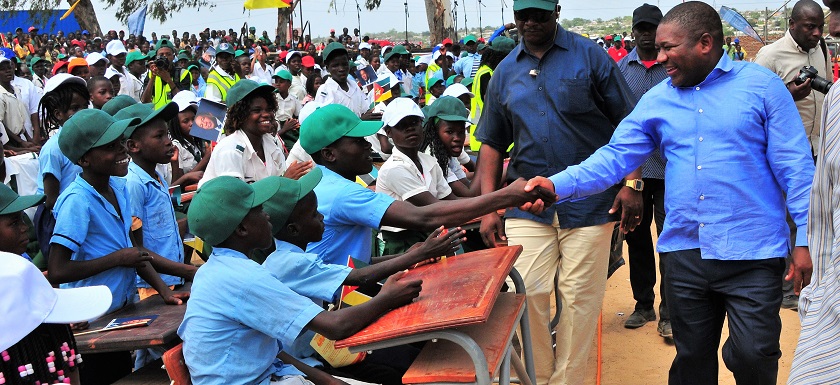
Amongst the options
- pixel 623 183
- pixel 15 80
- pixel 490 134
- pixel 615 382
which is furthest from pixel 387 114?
pixel 15 80

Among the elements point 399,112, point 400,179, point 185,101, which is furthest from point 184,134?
point 400,179

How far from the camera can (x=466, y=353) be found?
333 cm

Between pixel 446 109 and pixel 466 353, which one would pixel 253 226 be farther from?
pixel 446 109

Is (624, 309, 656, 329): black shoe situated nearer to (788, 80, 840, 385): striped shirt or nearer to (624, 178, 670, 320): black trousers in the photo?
(624, 178, 670, 320): black trousers

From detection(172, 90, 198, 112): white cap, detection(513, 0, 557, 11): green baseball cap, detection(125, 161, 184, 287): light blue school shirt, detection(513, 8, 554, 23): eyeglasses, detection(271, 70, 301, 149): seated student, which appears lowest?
detection(271, 70, 301, 149): seated student

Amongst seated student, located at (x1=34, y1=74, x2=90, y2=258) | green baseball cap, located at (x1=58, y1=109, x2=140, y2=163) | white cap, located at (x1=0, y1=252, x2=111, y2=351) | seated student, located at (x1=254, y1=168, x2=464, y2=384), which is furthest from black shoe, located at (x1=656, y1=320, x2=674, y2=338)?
white cap, located at (x1=0, y1=252, x2=111, y2=351)

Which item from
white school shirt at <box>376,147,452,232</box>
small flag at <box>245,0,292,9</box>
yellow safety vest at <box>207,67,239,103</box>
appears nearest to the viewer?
white school shirt at <box>376,147,452,232</box>

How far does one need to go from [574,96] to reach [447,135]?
1.88 m

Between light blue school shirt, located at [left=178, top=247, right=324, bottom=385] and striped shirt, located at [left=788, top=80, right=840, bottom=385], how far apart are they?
5.33 feet

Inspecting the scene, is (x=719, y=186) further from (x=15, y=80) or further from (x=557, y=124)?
(x=15, y=80)

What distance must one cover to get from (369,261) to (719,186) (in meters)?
1.78

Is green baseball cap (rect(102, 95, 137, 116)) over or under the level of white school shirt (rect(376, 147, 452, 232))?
over

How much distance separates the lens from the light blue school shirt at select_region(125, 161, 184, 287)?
15.2 ft

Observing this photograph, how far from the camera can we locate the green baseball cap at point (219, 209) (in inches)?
125
